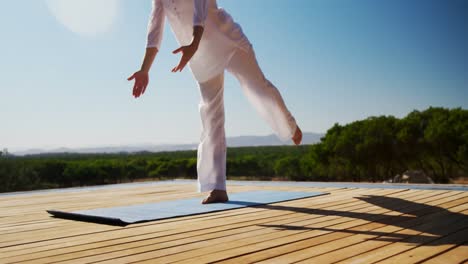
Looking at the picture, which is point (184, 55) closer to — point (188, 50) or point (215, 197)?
point (188, 50)

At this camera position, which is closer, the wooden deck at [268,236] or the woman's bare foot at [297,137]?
the wooden deck at [268,236]

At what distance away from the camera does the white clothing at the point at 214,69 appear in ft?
10.7

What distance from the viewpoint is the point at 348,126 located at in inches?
1297

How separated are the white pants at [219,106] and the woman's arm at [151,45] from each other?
446 millimetres

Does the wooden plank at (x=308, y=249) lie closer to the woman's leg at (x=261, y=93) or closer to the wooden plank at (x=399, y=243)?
the wooden plank at (x=399, y=243)

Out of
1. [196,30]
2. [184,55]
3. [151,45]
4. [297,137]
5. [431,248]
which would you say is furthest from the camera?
[297,137]

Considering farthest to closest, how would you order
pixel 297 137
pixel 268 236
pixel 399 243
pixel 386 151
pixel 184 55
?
pixel 386 151
pixel 297 137
pixel 184 55
pixel 268 236
pixel 399 243

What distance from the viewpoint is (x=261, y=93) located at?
11.0 feet

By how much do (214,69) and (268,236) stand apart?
1559mm

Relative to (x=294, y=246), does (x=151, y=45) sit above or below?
above

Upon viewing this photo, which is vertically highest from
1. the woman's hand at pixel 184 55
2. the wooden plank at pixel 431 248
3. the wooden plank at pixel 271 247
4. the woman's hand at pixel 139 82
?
the woman's hand at pixel 184 55

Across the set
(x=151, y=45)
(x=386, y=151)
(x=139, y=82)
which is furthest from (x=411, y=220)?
(x=386, y=151)

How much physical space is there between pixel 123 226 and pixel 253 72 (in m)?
1.47

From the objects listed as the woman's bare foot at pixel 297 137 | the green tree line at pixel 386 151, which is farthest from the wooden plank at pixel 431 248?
the green tree line at pixel 386 151
